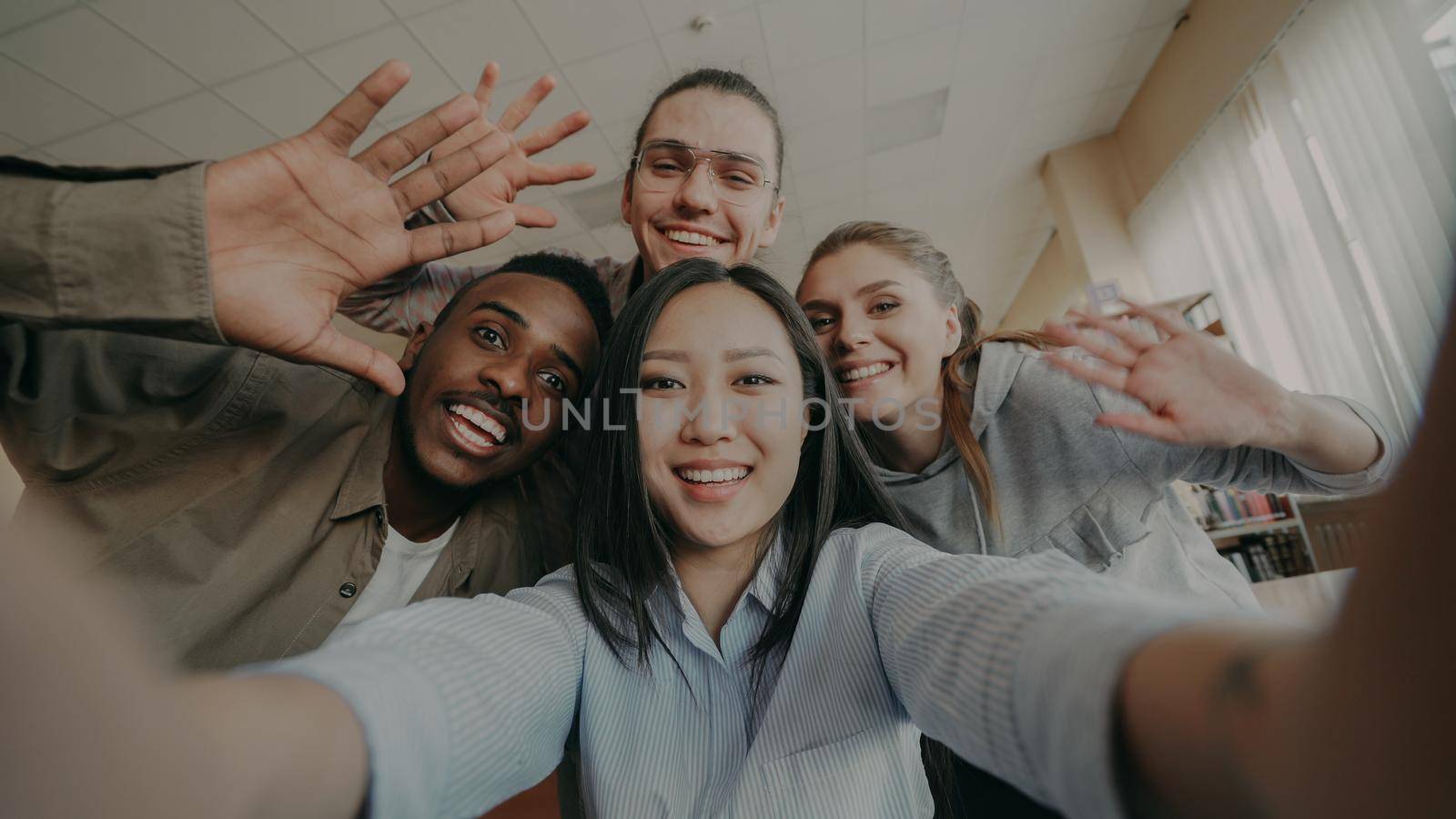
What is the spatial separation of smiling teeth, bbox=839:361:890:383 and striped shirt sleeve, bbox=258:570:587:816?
2.91 feet

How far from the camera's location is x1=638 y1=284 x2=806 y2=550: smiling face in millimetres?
1021

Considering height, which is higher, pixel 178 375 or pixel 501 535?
pixel 178 375

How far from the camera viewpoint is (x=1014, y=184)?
518 cm

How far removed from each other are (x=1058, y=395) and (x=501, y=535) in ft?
4.32

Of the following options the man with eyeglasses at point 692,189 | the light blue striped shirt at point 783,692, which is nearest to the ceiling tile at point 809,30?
the man with eyeglasses at point 692,189

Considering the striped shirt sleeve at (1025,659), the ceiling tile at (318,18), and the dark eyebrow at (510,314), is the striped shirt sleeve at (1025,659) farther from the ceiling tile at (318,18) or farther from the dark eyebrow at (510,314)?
the ceiling tile at (318,18)

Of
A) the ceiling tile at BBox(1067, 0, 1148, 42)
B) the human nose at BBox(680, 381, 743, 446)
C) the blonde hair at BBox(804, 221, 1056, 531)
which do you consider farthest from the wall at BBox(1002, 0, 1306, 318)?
the human nose at BBox(680, 381, 743, 446)

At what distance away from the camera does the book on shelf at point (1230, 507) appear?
3510mm

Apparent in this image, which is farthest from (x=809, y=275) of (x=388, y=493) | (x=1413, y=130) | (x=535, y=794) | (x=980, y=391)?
(x=1413, y=130)

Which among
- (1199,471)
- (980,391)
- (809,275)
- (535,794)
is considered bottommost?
(535,794)

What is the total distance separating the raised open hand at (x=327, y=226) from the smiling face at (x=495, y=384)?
0.33 m

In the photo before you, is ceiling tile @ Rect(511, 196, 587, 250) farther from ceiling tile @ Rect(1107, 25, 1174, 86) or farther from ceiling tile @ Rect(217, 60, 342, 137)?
ceiling tile @ Rect(1107, 25, 1174, 86)

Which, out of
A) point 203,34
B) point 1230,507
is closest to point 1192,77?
point 1230,507

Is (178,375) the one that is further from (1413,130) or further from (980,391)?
(1413,130)
